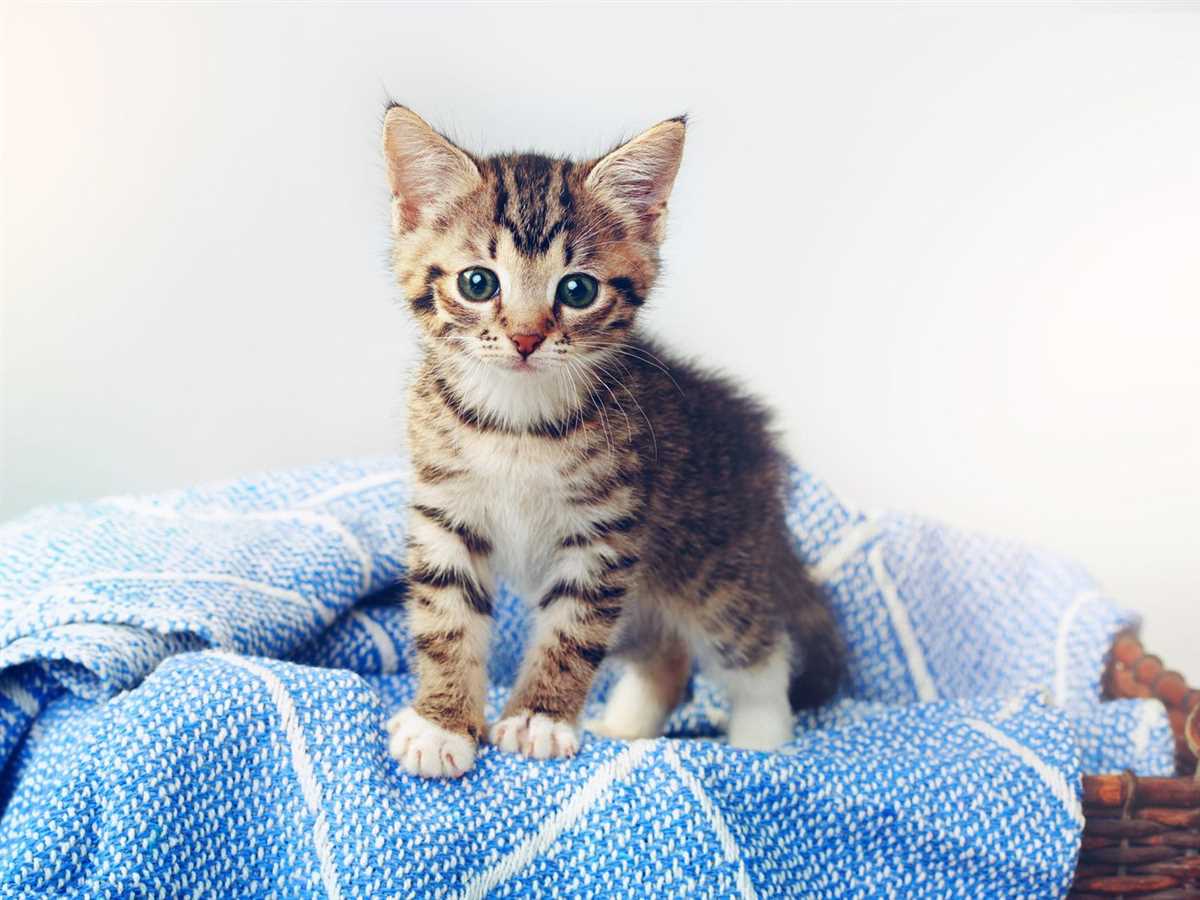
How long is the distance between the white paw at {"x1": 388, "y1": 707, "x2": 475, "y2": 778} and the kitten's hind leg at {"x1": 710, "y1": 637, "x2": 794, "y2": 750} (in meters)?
0.41

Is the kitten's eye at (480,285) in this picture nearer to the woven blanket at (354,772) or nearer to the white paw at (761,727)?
the woven blanket at (354,772)

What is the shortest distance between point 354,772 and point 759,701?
55 centimetres

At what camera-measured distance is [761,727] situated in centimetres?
137

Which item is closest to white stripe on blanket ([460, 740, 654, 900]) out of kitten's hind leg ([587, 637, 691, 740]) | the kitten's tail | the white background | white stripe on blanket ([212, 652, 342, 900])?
white stripe on blanket ([212, 652, 342, 900])

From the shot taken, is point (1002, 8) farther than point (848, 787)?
Yes

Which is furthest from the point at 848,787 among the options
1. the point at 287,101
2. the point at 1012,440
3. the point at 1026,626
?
the point at 287,101

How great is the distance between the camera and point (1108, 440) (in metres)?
2.01

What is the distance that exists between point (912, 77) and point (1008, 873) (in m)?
1.34

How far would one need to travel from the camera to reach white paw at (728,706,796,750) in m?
1.35

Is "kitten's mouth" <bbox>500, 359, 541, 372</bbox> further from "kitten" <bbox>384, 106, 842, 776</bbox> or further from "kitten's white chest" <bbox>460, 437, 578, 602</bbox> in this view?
"kitten's white chest" <bbox>460, 437, 578, 602</bbox>

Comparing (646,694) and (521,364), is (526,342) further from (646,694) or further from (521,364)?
(646,694)

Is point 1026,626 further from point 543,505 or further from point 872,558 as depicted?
point 543,505

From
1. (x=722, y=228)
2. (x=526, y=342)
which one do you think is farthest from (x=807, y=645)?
(x=722, y=228)

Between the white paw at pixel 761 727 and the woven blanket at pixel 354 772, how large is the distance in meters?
0.06
